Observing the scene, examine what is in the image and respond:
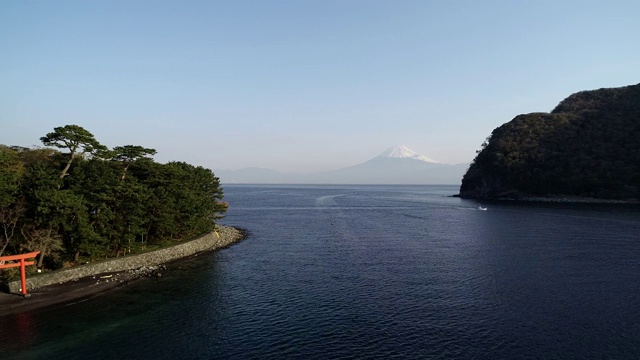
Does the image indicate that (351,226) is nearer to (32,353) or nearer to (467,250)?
(467,250)

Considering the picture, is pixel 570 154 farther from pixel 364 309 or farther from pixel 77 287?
pixel 77 287

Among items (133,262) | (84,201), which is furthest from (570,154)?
(84,201)

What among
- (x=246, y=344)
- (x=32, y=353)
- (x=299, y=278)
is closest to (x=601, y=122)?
(x=299, y=278)

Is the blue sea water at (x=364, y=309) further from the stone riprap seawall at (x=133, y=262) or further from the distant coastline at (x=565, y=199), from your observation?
the distant coastline at (x=565, y=199)

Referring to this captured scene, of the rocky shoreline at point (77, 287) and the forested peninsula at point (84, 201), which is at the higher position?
the forested peninsula at point (84, 201)

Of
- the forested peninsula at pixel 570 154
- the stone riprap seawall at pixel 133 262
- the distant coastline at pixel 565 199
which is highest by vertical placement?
the forested peninsula at pixel 570 154

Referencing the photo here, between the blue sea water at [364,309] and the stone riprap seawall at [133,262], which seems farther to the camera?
the stone riprap seawall at [133,262]

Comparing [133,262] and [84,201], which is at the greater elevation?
[84,201]

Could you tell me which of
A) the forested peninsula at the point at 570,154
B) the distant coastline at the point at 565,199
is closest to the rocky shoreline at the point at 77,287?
the distant coastline at the point at 565,199
